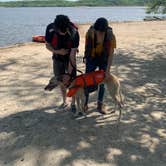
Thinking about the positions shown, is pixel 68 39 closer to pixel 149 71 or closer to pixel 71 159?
pixel 71 159

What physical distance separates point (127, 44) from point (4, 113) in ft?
38.2


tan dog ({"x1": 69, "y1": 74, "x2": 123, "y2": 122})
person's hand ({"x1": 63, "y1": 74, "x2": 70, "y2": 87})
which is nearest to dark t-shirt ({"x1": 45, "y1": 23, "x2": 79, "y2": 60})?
person's hand ({"x1": 63, "y1": 74, "x2": 70, "y2": 87})

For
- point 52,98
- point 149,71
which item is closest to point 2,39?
point 149,71

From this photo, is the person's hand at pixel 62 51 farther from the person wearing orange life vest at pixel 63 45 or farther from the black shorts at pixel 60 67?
the black shorts at pixel 60 67

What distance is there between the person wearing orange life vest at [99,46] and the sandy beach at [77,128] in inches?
35.3

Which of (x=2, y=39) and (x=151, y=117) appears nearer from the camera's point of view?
(x=151, y=117)

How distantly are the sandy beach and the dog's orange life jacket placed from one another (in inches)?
26.3

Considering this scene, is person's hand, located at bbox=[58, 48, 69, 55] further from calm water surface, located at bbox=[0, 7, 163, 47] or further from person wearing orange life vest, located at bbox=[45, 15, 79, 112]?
calm water surface, located at bbox=[0, 7, 163, 47]

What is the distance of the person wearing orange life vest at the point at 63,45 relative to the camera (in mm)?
6301

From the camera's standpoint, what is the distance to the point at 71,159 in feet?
17.9

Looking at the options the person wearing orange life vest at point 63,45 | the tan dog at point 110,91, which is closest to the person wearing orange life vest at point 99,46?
the tan dog at point 110,91

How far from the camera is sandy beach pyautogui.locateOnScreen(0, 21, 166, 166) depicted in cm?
553

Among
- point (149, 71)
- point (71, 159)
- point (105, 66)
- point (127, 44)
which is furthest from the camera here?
point (127, 44)

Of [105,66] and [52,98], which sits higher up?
[105,66]
